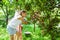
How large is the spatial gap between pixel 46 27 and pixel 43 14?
1.12 feet

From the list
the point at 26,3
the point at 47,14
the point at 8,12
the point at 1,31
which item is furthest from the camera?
the point at 8,12

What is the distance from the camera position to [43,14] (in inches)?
211

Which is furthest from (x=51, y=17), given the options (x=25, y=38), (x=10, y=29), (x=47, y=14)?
(x=25, y=38)

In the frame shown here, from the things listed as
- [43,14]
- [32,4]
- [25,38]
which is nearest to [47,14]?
[43,14]

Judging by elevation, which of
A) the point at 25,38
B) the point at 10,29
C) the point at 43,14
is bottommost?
the point at 25,38

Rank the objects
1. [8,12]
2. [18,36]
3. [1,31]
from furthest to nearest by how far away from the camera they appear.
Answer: [8,12] → [1,31] → [18,36]

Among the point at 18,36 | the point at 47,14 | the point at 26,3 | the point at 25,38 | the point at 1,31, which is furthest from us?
the point at 1,31

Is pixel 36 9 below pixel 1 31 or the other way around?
the other way around

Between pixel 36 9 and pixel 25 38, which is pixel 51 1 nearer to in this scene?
pixel 36 9

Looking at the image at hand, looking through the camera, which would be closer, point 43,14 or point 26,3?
point 26,3

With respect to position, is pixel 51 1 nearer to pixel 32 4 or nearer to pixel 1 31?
pixel 32 4

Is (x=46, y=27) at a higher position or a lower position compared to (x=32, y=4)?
lower

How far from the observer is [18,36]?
5828mm

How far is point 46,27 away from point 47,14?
351 mm
